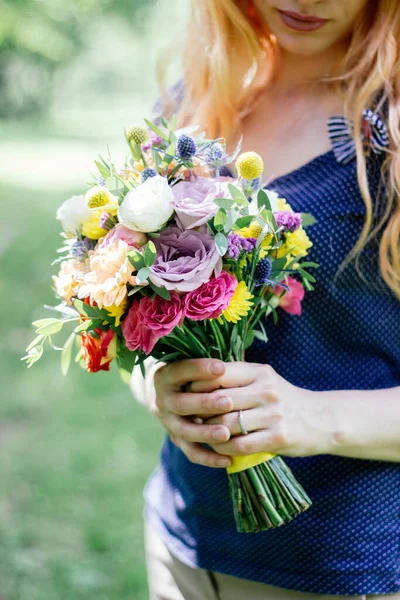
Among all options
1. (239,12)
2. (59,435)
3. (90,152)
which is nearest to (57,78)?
(90,152)

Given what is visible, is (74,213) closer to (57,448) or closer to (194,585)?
(194,585)

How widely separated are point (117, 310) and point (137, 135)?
1.22 ft

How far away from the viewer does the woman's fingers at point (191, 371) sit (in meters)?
1.58

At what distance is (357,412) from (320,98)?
832mm

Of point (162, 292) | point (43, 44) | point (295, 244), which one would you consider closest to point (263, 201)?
point (295, 244)

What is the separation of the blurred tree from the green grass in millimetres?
17843

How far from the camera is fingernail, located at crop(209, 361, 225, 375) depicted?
1.58m

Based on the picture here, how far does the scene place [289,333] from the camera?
72.0 inches

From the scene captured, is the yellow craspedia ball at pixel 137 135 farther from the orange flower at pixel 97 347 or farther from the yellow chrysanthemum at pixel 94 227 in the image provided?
the orange flower at pixel 97 347

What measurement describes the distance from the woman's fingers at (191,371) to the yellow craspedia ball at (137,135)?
0.47m

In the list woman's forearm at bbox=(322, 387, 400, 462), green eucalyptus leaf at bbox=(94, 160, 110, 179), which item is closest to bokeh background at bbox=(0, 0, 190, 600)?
green eucalyptus leaf at bbox=(94, 160, 110, 179)

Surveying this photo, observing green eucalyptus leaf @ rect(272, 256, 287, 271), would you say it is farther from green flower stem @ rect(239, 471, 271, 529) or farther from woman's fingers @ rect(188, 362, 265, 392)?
green flower stem @ rect(239, 471, 271, 529)

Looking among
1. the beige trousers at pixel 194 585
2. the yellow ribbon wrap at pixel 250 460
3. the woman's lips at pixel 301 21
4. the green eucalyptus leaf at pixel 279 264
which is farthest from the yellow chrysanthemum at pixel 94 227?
the beige trousers at pixel 194 585

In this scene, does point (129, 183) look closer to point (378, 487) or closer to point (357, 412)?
point (357, 412)
